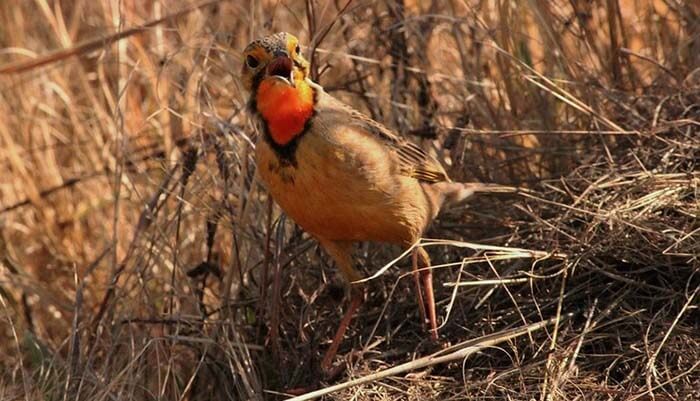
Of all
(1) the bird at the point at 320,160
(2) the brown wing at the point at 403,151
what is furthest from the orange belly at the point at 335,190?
(2) the brown wing at the point at 403,151

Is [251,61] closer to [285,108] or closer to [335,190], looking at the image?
[285,108]

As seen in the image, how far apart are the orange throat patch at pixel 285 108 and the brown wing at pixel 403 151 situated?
13 centimetres

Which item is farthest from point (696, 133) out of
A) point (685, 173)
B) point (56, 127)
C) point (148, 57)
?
point (56, 127)

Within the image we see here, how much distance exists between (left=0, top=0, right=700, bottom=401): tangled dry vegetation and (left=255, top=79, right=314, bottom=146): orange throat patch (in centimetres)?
45

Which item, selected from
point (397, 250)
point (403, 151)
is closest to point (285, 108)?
point (403, 151)

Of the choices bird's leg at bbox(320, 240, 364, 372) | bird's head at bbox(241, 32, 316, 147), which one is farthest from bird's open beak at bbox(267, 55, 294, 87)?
bird's leg at bbox(320, 240, 364, 372)

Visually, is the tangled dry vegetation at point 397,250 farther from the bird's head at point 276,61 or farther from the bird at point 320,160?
the bird's head at point 276,61

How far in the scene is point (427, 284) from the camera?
15.1 feet

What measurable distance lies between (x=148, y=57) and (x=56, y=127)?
2.18 feet

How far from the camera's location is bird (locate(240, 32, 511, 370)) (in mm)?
4160

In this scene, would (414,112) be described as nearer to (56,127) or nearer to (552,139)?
(552,139)

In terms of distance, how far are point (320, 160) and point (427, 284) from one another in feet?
2.44

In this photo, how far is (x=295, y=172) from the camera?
4168 mm

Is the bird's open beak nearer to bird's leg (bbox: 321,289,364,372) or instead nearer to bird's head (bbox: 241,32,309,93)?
bird's head (bbox: 241,32,309,93)
